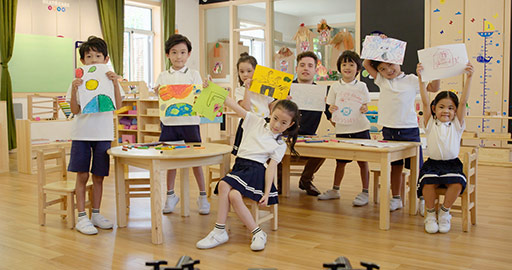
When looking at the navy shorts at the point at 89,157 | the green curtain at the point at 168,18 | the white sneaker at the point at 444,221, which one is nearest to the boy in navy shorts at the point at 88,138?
the navy shorts at the point at 89,157

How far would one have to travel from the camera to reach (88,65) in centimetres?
333

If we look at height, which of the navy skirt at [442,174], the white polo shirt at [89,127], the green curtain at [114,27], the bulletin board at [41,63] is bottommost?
the navy skirt at [442,174]

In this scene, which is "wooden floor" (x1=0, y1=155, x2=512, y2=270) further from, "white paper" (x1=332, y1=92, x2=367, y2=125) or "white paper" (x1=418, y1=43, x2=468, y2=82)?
"white paper" (x1=418, y1=43, x2=468, y2=82)

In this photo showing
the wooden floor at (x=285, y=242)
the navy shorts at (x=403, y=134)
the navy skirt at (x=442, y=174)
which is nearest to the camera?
the wooden floor at (x=285, y=242)

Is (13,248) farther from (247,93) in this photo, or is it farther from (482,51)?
(482,51)

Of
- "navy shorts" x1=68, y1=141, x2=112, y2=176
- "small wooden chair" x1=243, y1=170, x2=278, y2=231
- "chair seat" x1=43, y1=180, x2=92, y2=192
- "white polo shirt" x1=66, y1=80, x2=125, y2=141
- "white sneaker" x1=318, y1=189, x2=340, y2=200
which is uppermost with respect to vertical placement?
"white polo shirt" x1=66, y1=80, x2=125, y2=141

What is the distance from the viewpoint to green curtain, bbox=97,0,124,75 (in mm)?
8680

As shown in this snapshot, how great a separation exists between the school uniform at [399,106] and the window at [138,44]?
267 inches

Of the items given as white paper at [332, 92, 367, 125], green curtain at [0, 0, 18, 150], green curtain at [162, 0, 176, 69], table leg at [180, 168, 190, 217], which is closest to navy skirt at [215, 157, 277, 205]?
table leg at [180, 168, 190, 217]

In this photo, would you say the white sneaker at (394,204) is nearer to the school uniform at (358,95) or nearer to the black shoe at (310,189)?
the school uniform at (358,95)

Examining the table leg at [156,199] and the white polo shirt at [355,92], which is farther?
the white polo shirt at [355,92]

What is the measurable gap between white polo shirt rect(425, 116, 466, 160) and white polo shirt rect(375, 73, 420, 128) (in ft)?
1.12

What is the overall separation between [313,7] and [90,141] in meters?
6.77

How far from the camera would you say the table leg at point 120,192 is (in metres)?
3.29
